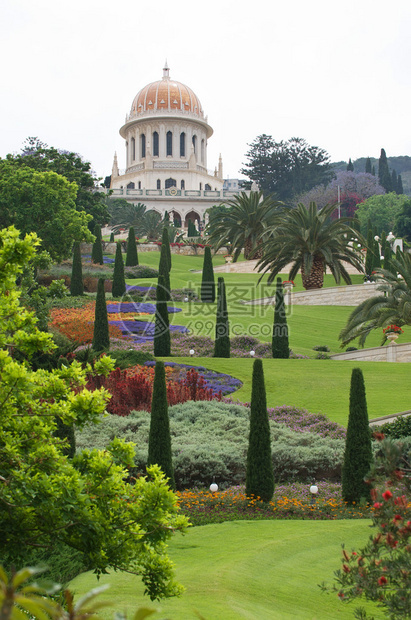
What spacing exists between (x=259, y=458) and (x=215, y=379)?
9.14 meters

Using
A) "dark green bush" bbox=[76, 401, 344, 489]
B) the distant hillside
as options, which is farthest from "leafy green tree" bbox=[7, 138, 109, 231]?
the distant hillside

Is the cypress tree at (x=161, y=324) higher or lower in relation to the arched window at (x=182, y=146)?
lower

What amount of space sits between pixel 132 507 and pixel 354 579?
6.84 feet

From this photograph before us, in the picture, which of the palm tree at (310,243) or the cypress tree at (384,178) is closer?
the palm tree at (310,243)

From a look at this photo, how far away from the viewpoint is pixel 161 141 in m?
102

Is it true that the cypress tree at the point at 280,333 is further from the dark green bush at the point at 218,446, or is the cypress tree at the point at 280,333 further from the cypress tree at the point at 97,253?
the cypress tree at the point at 97,253

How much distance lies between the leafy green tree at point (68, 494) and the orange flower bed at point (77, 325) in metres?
19.4

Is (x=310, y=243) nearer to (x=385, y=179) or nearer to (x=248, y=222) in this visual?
(x=248, y=222)

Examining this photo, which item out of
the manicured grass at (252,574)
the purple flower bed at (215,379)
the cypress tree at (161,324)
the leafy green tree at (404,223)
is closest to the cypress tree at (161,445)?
the manicured grass at (252,574)

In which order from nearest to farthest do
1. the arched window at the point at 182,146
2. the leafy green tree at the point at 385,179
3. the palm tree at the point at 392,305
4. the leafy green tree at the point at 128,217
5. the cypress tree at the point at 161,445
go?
the cypress tree at the point at 161,445 < the palm tree at the point at 392,305 < the leafy green tree at the point at 128,217 < the arched window at the point at 182,146 < the leafy green tree at the point at 385,179

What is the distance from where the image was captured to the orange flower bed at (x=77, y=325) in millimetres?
26391

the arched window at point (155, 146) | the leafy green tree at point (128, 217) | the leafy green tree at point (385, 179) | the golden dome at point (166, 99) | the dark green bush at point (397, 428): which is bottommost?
the dark green bush at point (397, 428)

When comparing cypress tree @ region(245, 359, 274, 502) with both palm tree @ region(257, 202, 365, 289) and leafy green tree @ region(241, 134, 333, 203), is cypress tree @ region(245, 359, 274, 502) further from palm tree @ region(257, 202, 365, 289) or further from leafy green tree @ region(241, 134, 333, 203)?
leafy green tree @ region(241, 134, 333, 203)

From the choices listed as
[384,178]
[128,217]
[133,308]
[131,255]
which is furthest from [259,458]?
[384,178]
